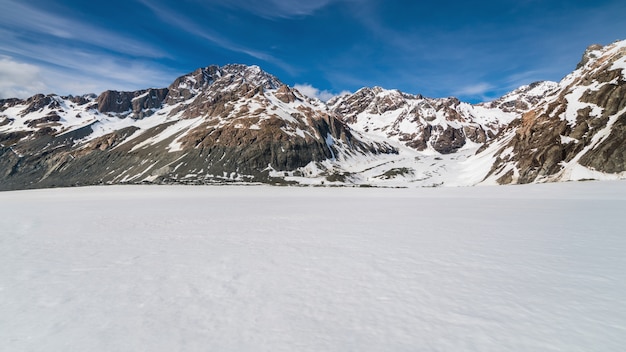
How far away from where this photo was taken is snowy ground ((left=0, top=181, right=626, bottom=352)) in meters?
5.72

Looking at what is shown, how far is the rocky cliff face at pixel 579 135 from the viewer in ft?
241

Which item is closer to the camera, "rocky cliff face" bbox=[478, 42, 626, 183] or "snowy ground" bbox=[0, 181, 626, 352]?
"snowy ground" bbox=[0, 181, 626, 352]

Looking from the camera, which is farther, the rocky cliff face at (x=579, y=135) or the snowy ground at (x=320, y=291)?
the rocky cliff face at (x=579, y=135)

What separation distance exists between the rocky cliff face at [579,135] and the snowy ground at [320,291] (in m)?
77.9

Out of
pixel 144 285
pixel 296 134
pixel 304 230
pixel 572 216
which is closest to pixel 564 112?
pixel 572 216

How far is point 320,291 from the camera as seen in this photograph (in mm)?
7945

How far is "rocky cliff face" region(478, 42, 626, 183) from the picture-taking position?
73438 millimetres

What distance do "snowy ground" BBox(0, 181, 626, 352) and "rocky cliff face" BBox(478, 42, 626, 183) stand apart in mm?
77872

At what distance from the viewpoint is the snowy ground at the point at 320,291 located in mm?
5723

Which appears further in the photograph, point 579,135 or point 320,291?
point 579,135

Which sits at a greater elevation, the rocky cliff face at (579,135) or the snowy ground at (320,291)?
the rocky cliff face at (579,135)

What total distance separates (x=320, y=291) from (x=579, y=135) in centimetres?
10390

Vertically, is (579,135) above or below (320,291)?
above

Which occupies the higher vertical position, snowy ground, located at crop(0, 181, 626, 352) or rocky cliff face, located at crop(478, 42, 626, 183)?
rocky cliff face, located at crop(478, 42, 626, 183)
